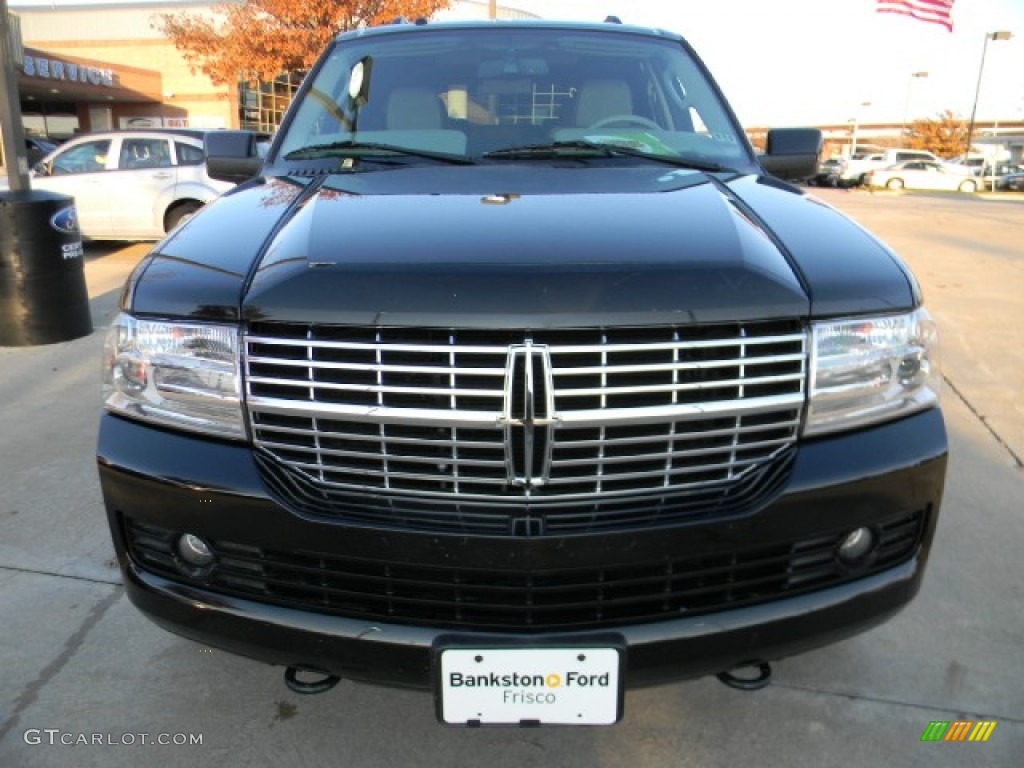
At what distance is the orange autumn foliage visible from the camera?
61.5 ft

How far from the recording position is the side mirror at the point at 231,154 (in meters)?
3.31

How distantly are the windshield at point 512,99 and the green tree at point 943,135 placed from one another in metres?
65.5

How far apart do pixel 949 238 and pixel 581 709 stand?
47.2 feet

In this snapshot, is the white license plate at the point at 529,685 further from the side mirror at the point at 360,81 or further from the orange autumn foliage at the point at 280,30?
the orange autumn foliage at the point at 280,30

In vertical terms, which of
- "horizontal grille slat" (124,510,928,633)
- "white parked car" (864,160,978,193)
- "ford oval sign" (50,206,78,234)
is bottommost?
"white parked car" (864,160,978,193)

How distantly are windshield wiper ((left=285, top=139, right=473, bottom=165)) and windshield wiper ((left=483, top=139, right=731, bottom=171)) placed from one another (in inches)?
5.4

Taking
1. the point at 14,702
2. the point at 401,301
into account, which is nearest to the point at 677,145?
the point at 401,301

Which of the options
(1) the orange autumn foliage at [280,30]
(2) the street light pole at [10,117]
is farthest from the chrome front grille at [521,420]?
(1) the orange autumn foliage at [280,30]

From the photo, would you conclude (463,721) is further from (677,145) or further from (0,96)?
(0,96)

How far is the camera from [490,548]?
1.64 metres

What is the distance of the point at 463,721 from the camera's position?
5.65ft

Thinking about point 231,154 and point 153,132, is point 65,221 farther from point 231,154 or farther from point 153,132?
point 153,132

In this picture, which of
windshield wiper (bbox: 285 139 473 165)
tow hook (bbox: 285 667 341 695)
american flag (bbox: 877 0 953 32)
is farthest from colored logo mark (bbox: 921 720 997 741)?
american flag (bbox: 877 0 953 32)

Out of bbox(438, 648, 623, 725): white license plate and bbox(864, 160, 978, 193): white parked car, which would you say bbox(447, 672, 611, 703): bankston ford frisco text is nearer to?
bbox(438, 648, 623, 725): white license plate
